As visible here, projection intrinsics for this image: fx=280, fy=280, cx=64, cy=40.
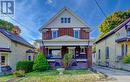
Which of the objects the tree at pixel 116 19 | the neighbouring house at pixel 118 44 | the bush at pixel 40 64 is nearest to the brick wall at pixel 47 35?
the bush at pixel 40 64

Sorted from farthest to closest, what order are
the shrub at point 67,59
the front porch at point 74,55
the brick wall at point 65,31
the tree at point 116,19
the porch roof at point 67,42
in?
the tree at point 116,19
the brick wall at point 65,31
the front porch at point 74,55
the porch roof at point 67,42
the shrub at point 67,59

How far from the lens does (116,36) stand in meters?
38.2

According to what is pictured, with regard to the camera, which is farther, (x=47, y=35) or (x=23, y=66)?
(x=47, y=35)

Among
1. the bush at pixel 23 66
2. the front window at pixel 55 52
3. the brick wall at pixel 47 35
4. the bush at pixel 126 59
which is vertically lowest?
the bush at pixel 23 66

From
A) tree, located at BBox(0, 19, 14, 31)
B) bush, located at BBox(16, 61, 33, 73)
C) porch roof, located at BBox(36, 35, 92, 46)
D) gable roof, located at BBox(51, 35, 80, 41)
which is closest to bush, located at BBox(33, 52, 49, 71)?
bush, located at BBox(16, 61, 33, 73)

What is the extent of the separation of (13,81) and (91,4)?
9418 millimetres

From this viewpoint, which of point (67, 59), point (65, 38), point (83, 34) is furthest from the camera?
point (83, 34)

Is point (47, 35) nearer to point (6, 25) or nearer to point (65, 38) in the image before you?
point (65, 38)

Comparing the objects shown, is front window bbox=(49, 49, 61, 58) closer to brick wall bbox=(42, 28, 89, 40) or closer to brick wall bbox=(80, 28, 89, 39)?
brick wall bbox=(42, 28, 89, 40)

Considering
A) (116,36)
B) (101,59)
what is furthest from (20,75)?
(101,59)

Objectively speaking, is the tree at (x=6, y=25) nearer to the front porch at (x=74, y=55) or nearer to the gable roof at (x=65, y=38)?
the front porch at (x=74, y=55)

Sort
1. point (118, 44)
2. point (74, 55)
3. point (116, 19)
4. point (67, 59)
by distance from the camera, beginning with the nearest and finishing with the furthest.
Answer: point (67, 59)
point (118, 44)
point (74, 55)
point (116, 19)

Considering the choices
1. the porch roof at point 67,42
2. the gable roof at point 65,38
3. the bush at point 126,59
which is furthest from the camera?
the gable roof at point 65,38

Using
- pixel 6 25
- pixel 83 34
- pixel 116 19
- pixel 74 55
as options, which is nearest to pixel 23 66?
pixel 74 55
